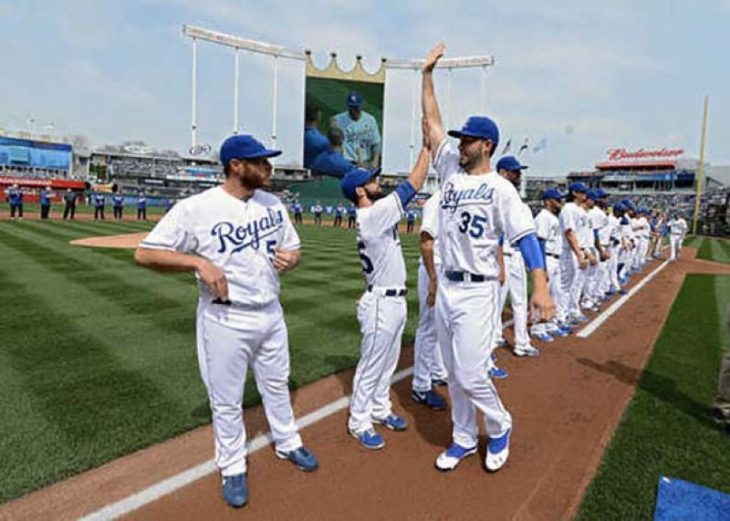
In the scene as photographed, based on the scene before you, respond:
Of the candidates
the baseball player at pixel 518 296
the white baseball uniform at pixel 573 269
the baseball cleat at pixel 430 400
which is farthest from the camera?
the white baseball uniform at pixel 573 269

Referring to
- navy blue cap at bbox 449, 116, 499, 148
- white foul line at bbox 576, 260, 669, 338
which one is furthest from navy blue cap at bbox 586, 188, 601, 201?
navy blue cap at bbox 449, 116, 499, 148

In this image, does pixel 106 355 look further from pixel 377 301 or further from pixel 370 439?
pixel 377 301

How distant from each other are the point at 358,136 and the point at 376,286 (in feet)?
145

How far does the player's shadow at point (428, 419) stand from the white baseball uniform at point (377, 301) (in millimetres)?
498

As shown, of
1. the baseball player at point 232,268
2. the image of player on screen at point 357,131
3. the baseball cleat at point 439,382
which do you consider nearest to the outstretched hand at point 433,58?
the baseball player at point 232,268

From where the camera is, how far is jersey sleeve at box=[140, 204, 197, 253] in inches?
110

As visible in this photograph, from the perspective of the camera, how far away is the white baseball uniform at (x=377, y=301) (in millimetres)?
3516

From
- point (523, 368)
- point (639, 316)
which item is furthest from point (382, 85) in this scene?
point (523, 368)

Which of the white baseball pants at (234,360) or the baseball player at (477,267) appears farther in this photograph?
the baseball player at (477,267)

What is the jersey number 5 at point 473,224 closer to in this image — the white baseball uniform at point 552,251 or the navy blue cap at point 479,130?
the navy blue cap at point 479,130

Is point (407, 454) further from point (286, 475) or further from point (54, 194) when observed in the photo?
point (54, 194)

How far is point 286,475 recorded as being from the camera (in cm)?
321

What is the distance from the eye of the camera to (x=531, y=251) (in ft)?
9.93

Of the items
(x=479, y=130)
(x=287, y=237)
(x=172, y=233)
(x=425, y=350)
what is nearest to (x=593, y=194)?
(x=425, y=350)
